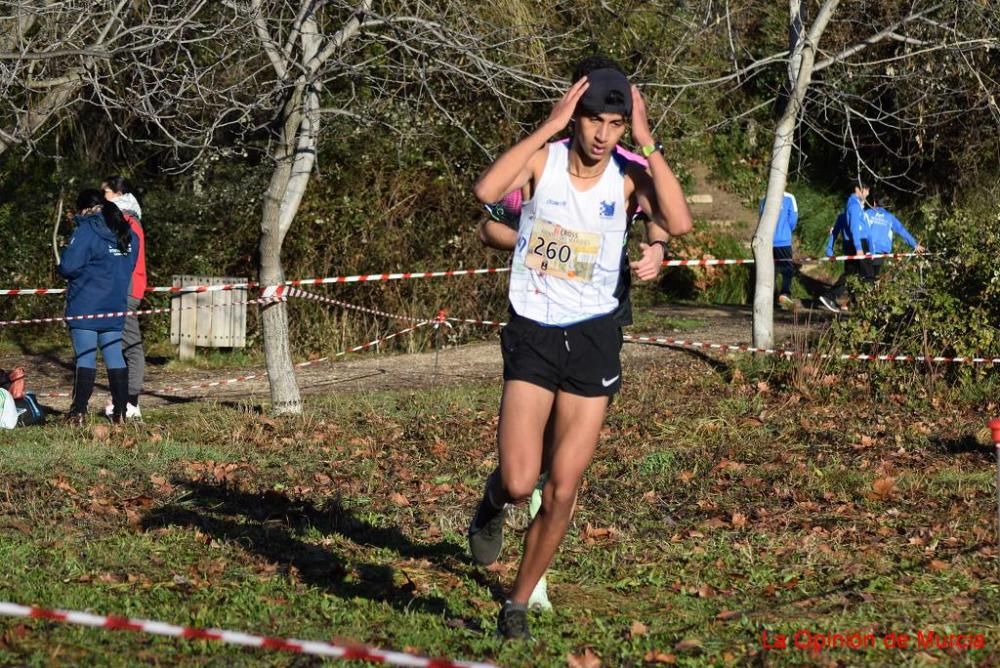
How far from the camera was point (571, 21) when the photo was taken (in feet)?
53.2

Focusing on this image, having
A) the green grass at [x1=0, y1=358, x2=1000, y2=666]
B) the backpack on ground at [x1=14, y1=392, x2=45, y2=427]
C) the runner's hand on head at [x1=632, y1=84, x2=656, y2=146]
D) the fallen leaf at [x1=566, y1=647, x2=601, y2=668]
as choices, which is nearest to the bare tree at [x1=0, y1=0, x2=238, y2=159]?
the backpack on ground at [x1=14, y1=392, x2=45, y2=427]

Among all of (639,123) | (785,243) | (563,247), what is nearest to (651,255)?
(563,247)

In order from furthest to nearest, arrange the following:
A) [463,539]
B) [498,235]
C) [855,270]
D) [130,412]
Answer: [855,270], [130,412], [463,539], [498,235]

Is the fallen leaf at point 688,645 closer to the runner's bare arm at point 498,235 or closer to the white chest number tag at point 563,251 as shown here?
the white chest number tag at point 563,251

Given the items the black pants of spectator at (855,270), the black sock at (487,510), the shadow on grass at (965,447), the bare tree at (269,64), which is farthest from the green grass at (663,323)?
the black sock at (487,510)

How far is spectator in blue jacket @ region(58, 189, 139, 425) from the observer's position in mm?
10578

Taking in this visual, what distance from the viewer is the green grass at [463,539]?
550 centimetres

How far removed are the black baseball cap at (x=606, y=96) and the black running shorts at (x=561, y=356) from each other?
78cm

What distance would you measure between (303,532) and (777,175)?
274 inches

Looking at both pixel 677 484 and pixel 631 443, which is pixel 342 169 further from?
pixel 677 484

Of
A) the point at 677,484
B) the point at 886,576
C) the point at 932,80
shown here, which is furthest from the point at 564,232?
the point at 932,80

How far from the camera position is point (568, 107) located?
489cm

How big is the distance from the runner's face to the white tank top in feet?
0.59

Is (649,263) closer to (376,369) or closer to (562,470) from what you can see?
(562,470)
